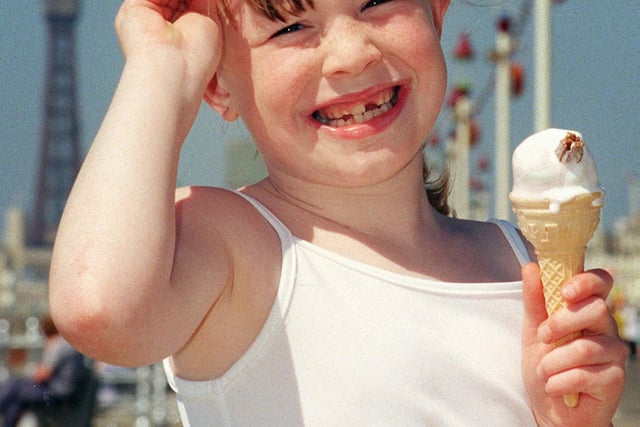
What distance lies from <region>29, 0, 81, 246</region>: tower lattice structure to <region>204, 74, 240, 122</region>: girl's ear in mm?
57247

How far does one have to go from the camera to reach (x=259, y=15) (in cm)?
194

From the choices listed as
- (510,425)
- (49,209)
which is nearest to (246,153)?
(510,425)

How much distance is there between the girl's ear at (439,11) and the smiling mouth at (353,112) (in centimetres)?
34

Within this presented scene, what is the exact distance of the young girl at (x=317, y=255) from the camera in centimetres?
177

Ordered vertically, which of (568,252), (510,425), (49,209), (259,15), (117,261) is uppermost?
(259,15)

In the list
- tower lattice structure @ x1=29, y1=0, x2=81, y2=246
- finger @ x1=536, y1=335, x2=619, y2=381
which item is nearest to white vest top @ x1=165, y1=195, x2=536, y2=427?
finger @ x1=536, y1=335, x2=619, y2=381

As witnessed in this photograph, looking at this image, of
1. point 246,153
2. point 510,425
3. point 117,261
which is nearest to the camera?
point 117,261

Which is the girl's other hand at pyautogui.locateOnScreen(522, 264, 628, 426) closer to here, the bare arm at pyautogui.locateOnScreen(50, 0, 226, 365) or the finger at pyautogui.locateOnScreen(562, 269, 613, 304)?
the finger at pyautogui.locateOnScreen(562, 269, 613, 304)

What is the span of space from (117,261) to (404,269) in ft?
1.90

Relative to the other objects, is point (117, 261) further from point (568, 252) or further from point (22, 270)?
point (22, 270)

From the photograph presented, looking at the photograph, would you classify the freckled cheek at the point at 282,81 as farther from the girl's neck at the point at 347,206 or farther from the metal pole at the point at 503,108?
the metal pole at the point at 503,108

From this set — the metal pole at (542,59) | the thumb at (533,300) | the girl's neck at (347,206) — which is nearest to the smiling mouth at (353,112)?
the girl's neck at (347,206)

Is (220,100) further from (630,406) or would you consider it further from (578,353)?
(630,406)

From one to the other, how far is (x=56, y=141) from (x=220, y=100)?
216ft
